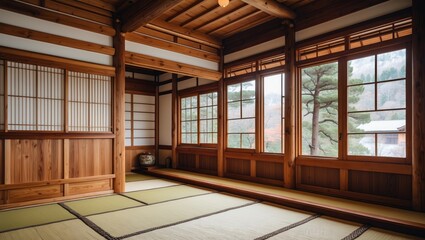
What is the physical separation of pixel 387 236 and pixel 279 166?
7.54 feet

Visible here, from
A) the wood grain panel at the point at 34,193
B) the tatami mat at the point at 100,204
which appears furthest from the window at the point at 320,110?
the wood grain panel at the point at 34,193

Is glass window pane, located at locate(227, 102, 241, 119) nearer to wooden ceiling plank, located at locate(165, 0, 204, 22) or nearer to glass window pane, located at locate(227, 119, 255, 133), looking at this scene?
glass window pane, located at locate(227, 119, 255, 133)

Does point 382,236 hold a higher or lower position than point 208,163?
lower

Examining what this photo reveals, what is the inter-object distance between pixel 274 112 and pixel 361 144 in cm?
164

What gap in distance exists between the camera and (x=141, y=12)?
4117 mm

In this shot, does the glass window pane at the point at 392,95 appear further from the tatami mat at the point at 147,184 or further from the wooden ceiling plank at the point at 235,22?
the tatami mat at the point at 147,184

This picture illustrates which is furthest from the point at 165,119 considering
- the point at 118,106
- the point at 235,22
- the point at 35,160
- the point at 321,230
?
the point at 321,230

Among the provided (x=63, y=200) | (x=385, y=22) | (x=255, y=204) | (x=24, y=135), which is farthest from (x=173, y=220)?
(x=385, y=22)

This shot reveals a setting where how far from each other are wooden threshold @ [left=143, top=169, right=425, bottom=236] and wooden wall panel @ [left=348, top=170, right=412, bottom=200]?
213 millimetres

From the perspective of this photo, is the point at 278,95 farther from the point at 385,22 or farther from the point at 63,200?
the point at 63,200

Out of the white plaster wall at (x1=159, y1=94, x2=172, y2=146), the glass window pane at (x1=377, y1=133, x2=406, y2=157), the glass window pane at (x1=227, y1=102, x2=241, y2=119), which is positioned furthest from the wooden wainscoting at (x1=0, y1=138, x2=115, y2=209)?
the glass window pane at (x1=377, y1=133, x2=406, y2=157)

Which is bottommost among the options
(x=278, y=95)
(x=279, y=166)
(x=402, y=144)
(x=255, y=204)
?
(x=255, y=204)

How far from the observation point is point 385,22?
11.9 ft

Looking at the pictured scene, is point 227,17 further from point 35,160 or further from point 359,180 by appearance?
point 35,160
